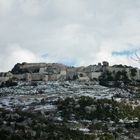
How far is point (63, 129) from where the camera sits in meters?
88.2

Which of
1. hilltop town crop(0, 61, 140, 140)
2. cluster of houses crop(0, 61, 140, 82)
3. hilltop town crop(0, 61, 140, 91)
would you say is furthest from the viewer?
cluster of houses crop(0, 61, 140, 82)

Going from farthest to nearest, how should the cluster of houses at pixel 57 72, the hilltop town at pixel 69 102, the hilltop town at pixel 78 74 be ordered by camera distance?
the cluster of houses at pixel 57 72, the hilltop town at pixel 78 74, the hilltop town at pixel 69 102

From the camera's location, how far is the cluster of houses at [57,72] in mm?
160375

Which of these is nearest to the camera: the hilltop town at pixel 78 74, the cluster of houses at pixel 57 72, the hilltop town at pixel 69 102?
the hilltop town at pixel 69 102

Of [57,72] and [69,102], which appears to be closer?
[69,102]

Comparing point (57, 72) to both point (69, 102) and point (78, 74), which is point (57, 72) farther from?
point (69, 102)

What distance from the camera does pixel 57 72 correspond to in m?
168

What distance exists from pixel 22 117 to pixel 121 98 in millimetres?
34574

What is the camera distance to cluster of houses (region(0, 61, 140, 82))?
160375 mm

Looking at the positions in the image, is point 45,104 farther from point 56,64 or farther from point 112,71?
point 56,64

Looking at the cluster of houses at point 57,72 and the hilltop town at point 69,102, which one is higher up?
the cluster of houses at point 57,72

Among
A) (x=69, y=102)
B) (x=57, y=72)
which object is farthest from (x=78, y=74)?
(x=69, y=102)

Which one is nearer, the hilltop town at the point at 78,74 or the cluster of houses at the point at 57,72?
the hilltop town at the point at 78,74

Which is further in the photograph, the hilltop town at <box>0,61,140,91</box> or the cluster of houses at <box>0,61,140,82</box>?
the cluster of houses at <box>0,61,140,82</box>
